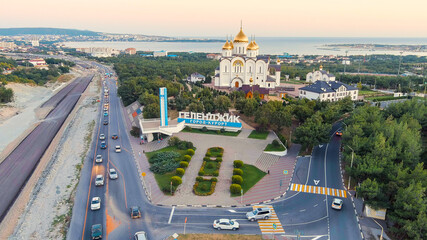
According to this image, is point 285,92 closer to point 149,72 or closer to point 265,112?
point 265,112

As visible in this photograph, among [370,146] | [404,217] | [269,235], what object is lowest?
[269,235]

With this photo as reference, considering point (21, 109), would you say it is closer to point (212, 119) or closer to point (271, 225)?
point (212, 119)

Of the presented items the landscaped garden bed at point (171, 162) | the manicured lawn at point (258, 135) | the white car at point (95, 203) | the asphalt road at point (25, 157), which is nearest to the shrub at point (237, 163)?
the landscaped garden bed at point (171, 162)

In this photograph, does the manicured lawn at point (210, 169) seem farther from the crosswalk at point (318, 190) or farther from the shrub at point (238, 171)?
the crosswalk at point (318, 190)

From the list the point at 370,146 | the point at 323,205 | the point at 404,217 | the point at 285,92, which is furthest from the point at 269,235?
the point at 285,92

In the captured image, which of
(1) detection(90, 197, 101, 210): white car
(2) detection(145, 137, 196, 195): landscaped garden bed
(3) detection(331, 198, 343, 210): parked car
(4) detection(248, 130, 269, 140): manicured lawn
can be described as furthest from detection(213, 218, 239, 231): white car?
(4) detection(248, 130, 269, 140): manicured lawn

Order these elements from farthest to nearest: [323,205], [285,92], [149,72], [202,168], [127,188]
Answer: [149,72] < [285,92] < [202,168] < [127,188] < [323,205]
